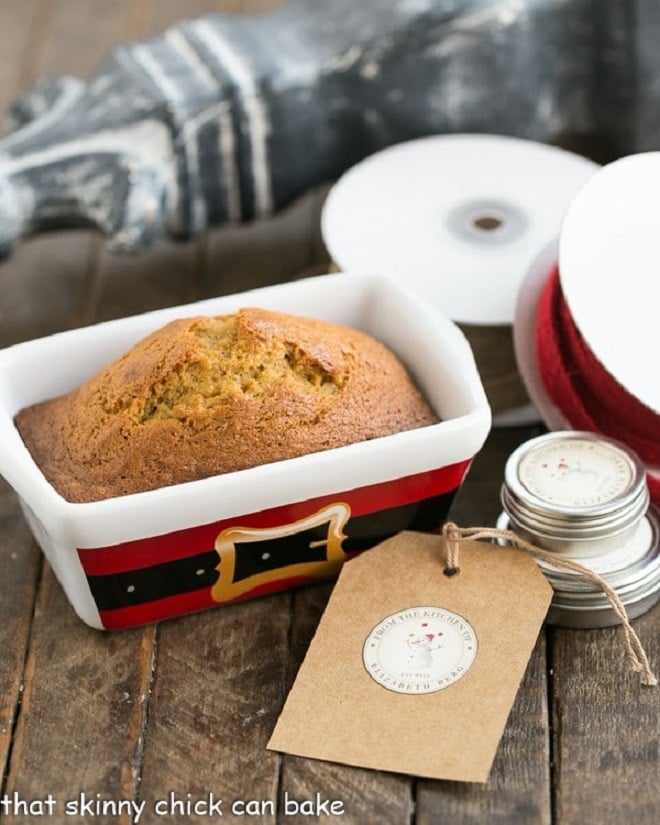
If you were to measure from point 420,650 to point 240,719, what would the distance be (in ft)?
0.48

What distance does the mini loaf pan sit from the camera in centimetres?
99

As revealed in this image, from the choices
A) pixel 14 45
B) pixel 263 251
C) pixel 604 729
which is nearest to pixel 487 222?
pixel 263 251

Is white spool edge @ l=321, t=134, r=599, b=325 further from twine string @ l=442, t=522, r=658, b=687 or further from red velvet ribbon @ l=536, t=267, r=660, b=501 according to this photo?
twine string @ l=442, t=522, r=658, b=687

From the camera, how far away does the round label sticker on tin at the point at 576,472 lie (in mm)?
1059

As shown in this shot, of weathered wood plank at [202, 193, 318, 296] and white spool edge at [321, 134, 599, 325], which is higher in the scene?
white spool edge at [321, 134, 599, 325]

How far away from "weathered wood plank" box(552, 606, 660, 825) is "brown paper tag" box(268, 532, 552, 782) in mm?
60

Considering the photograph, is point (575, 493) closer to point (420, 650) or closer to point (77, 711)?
point (420, 650)

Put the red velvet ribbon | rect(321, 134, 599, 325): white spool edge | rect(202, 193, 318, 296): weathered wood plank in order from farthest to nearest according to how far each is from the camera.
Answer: rect(202, 193, 318, 296): weathered wood plank < rect(321, 134, 599, 325): white spool edge < the red velvet ribbon

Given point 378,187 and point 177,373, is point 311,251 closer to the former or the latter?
point 378,187

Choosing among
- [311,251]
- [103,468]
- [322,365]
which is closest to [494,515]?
[322,365]

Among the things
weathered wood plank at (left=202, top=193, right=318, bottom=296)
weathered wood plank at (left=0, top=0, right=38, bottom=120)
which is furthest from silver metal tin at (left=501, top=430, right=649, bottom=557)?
weathered wood plank at (left=0, top=0, right=38, bottom=120)

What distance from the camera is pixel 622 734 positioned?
3.27 feet

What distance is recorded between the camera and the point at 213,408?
102 cm

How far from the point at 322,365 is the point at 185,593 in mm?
216
